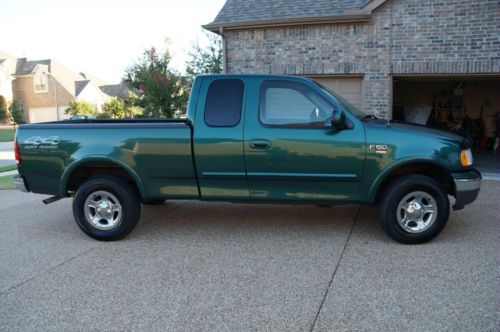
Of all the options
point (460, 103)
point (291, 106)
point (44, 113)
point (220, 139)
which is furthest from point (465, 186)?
point (44, 113)

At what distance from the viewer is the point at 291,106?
4.76 m

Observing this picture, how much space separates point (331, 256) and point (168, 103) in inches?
432

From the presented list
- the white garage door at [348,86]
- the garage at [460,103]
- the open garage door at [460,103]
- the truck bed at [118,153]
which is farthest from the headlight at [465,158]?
the garage at [460,103]

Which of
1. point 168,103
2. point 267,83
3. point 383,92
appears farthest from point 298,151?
point 168,103

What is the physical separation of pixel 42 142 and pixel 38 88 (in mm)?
40799

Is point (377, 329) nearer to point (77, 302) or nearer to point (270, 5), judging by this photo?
point (77, 302)

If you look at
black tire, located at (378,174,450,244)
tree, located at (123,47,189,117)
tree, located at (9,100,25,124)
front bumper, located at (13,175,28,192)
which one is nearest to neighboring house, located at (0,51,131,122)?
tree, located at (9,100,25,124)

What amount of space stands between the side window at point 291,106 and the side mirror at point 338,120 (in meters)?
0.14

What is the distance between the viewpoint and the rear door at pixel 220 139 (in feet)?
15.5

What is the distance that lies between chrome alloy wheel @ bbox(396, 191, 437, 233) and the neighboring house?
130 ft

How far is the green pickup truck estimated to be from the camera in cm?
457

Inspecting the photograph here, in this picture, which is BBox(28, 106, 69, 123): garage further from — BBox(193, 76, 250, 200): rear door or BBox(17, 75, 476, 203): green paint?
BBox(193, 76, 250, 200): rear door

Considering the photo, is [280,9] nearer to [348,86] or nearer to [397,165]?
[348,86]

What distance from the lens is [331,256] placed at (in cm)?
438
